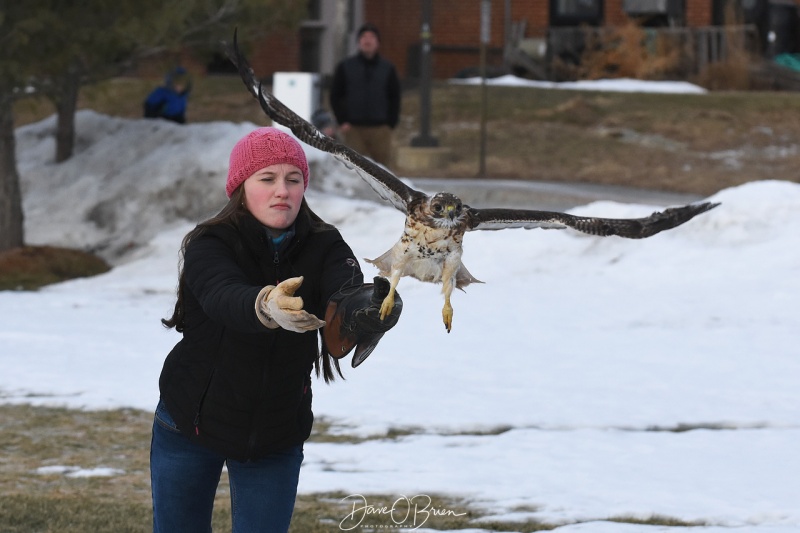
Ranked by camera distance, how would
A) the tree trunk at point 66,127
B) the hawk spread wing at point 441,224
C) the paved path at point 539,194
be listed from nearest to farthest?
the hawk spread wing at point 441,224
the paved path at point 539,194
the tree trunk at point 66,127

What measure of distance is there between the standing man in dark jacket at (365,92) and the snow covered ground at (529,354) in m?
0.91

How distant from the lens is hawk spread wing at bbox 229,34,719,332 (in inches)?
145

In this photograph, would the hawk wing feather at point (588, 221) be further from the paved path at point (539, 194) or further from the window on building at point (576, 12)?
the window on building at point (576, 12)

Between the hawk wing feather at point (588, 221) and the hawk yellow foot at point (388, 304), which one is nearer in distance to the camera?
the hawk yellow foot at point (388, 304)

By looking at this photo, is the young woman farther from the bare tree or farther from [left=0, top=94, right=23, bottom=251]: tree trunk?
[left=0, top=94, right=23, bottom=251]: tree trunk

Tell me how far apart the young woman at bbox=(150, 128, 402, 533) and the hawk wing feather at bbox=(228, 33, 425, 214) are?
21 centimetres

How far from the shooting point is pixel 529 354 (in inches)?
422

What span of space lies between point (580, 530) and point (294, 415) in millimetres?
2682

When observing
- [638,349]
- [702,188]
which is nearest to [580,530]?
[638,349]

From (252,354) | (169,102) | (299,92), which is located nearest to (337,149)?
(252,354)

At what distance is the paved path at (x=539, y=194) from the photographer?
55.8 feet

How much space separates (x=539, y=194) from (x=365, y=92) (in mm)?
2998

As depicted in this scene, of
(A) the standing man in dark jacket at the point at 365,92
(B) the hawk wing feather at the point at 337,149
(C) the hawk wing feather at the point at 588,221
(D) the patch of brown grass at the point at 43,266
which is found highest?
(B) the hawk wing feather at the point at 337,149

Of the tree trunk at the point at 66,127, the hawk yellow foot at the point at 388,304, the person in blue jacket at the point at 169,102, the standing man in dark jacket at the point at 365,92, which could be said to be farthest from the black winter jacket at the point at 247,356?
the person in blue jacket at the point at 169,102
